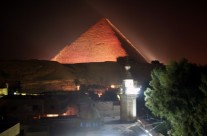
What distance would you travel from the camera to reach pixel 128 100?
1373 centimetres

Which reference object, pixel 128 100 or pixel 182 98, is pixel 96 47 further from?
pixel 182 98

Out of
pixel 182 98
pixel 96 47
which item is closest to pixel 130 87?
pixel 182 98

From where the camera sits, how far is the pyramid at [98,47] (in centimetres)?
6222

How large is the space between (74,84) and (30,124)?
23935 millimetres

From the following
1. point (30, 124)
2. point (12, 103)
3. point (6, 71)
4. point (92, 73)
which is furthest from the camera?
point (92, 73)

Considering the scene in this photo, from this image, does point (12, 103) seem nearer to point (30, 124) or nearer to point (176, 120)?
point (30, 124)

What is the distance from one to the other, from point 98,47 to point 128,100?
49.6 metres

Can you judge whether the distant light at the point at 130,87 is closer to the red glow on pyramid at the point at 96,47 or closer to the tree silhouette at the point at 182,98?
the tree silhouette at the point at 182,98

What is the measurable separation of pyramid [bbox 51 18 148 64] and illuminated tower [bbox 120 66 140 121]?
4662 cm

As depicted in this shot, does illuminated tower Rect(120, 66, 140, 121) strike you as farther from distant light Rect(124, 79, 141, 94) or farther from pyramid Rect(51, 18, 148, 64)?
pyramid Rect(51, 18, 148, 64)

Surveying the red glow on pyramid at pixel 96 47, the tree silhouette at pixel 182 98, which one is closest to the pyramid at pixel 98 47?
the red glow on pyramid at pixel 96 47

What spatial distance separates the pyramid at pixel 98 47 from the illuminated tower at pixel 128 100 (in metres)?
46.6

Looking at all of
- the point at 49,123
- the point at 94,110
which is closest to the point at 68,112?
the point at 94,110

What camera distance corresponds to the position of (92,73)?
154 feet
